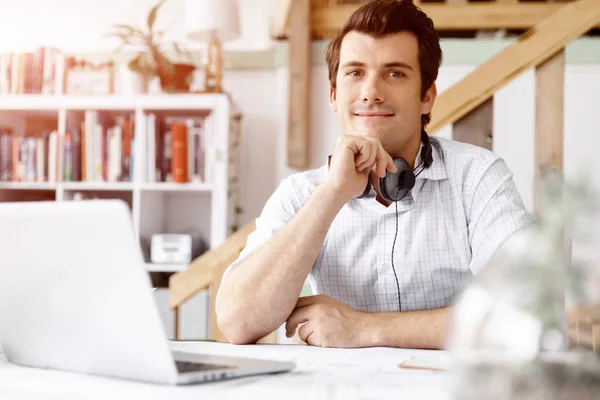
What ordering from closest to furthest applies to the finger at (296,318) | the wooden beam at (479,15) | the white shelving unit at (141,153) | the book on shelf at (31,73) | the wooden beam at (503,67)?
the finger at (296,318)
the wooden beam at (503,67)
the wooden beam at (479,15)
the white shelving unit at (141,153)
the book on shelf at (31,73)

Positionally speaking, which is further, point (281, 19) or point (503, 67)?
point (281, 19)

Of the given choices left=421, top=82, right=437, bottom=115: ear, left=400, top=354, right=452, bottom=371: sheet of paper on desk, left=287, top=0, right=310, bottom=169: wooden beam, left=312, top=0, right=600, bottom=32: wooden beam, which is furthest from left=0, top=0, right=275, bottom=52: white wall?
left=400, top=354, right=452, bottom=371: sheet of paper on desk

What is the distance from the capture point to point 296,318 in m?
1.27

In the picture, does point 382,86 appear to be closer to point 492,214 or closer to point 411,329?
point 492,214

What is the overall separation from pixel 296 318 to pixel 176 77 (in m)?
2.22

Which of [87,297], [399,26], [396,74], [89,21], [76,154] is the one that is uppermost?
[89,21]

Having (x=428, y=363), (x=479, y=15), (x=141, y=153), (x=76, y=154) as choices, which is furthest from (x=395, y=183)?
(x=76, y=154)

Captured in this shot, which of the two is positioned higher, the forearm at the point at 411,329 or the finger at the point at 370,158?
the finger at the point at 370,158

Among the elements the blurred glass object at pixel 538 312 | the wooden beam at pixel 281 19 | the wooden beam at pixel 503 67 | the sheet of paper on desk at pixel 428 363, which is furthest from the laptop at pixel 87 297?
the wooden beam at pixel 281 19

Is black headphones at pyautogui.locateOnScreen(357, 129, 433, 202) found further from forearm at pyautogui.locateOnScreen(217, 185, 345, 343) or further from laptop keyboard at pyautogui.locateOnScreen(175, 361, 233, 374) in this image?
laptop keyboard at pyautogui.locateOnScreen(175, 361, 233, 374)

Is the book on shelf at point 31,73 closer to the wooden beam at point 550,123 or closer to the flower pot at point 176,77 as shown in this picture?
the flower pot at point 176,77

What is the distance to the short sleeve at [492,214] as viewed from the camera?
138 centimetres

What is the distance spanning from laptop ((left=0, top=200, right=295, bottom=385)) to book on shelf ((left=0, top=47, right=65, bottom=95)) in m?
2.86

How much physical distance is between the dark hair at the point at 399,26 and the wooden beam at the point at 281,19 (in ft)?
3.72
